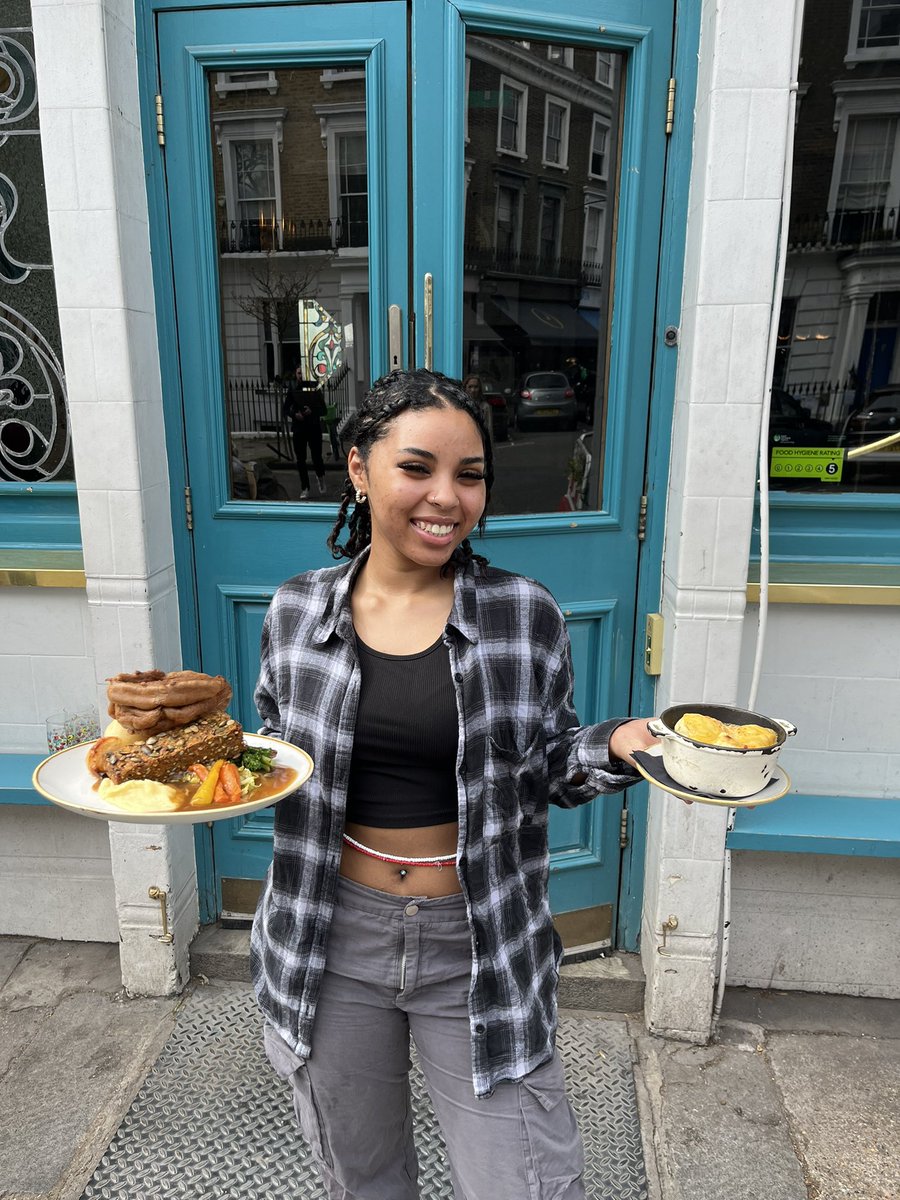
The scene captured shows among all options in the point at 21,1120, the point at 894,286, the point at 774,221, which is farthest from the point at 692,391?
the point at 21,1120

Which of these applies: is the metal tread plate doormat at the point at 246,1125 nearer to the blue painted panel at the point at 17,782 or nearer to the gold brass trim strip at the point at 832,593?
the blue painted panel at the point at 17,782

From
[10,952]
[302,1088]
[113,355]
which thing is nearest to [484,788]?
[302,1088]

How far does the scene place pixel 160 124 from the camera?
301 cm

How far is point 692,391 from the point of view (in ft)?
9.34

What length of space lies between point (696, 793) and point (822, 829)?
1824 mm

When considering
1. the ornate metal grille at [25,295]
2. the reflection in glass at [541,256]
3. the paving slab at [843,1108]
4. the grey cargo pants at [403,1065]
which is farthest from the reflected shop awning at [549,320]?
the paving slab at [843,1108]

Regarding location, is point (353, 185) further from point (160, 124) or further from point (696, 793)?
point (696, 793)

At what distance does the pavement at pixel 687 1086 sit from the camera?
8.84 ft

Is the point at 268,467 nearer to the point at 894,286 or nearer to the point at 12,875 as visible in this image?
the point at 12,875

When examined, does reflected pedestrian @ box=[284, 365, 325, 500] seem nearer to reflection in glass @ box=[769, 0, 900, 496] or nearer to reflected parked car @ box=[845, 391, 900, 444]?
reflection in glass @ box=[769, 0, 900, 496]

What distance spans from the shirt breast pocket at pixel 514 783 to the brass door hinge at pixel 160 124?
2.50m

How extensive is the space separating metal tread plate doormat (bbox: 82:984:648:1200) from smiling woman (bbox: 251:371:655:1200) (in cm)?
92

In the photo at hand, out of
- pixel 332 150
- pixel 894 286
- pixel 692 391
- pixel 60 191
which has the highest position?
pixel 332 150

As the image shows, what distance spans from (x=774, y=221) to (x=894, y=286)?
28.9 inches
